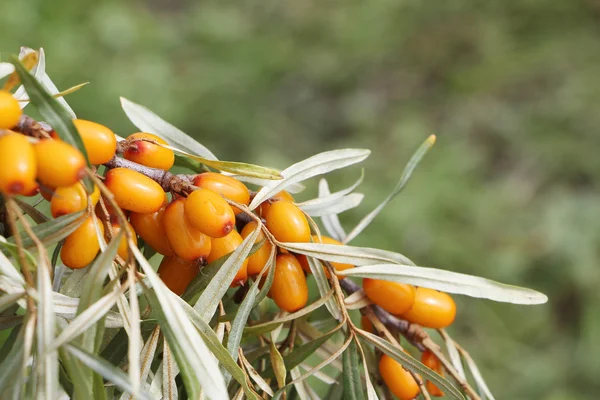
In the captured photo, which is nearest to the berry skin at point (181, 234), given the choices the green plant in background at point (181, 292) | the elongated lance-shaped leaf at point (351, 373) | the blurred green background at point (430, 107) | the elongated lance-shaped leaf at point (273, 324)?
the green plant in background at point (181, 292)

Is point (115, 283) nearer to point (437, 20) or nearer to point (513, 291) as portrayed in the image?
point (513, 291)

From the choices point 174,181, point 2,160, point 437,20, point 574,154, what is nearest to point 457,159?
point 574,154

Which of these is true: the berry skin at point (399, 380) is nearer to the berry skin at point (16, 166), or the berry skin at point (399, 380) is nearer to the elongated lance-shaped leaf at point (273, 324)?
the elongated lance-shaped leaf at point (273, 324)

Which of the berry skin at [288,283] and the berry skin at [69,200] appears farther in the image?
the berry skin at [288,283]

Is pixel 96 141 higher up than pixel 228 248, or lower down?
higher up

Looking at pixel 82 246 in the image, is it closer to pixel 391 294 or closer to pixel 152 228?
pixel 152 228

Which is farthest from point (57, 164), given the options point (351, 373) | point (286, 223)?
point (351, 373)
